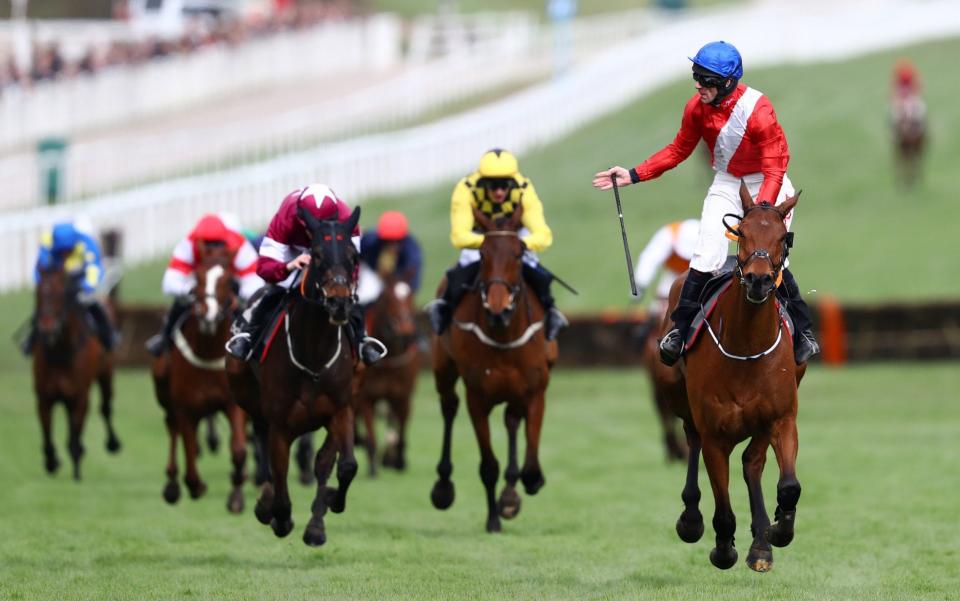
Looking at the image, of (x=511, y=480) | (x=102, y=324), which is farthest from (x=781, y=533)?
(x=102, y=324)

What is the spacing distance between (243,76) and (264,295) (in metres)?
36.2

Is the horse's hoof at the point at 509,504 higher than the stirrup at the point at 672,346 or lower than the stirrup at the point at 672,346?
lower

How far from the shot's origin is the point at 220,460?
1864 centimetres

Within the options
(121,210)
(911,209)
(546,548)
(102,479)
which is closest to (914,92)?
(911,209)

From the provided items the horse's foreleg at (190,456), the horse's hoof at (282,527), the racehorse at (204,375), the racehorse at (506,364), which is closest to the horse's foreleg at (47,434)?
the racehorse at (204,375)

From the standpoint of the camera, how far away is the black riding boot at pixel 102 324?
687 inches

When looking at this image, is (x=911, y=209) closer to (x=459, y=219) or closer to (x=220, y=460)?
(x=220, y=460)

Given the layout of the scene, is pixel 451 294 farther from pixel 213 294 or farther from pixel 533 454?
pixel 213 294

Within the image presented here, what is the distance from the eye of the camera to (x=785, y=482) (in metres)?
10.0

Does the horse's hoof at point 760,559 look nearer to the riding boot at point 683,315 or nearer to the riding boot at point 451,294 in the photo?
the riding boot at point 683,315

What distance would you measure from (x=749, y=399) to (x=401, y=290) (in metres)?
7.66

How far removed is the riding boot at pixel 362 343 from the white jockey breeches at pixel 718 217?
2.11 m

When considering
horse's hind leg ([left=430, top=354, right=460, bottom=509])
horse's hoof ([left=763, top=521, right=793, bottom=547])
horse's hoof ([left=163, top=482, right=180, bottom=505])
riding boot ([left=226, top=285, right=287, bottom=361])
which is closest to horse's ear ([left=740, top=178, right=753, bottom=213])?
horse's hoof ([left=763, top=521, right=793, bottom=547])

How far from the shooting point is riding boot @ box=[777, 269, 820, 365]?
10.5 m
